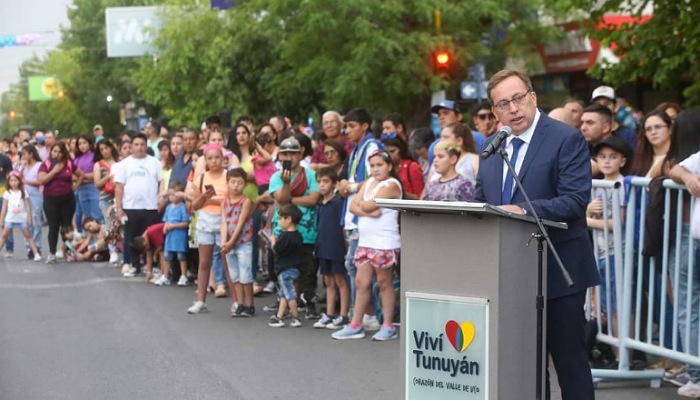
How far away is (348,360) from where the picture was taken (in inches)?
372

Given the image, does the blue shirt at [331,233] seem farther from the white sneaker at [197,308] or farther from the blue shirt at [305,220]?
the white sneaker at [197,308]

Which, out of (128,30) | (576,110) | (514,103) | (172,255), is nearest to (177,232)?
(172,255)

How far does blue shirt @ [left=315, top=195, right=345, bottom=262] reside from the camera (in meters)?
11.3

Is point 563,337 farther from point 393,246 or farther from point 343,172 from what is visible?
point 343,172

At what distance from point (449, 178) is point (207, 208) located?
3686 millimetres

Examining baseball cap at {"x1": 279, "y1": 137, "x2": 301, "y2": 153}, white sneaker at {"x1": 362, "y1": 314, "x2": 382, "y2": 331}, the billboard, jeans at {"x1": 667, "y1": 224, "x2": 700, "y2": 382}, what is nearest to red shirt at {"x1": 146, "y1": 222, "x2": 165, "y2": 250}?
baseball cap at {"x1": 279, "y1": 137, "x2": 301, "y2": 153}

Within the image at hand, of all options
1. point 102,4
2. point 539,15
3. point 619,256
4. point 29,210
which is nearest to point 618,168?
point 619,256

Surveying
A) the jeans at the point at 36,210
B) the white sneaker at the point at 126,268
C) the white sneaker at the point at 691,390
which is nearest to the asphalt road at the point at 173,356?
the white sneaker at the point at 691,390

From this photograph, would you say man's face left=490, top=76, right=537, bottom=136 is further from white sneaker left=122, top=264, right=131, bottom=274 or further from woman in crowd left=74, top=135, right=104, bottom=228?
woman in crowd left=74, top=135, right=104, bottom=228

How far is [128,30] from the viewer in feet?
185

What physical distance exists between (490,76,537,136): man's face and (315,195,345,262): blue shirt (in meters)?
5.84

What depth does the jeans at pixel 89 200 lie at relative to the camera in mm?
19312

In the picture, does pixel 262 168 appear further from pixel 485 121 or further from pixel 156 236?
pixel 485 121

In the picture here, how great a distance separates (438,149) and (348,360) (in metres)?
1.96
